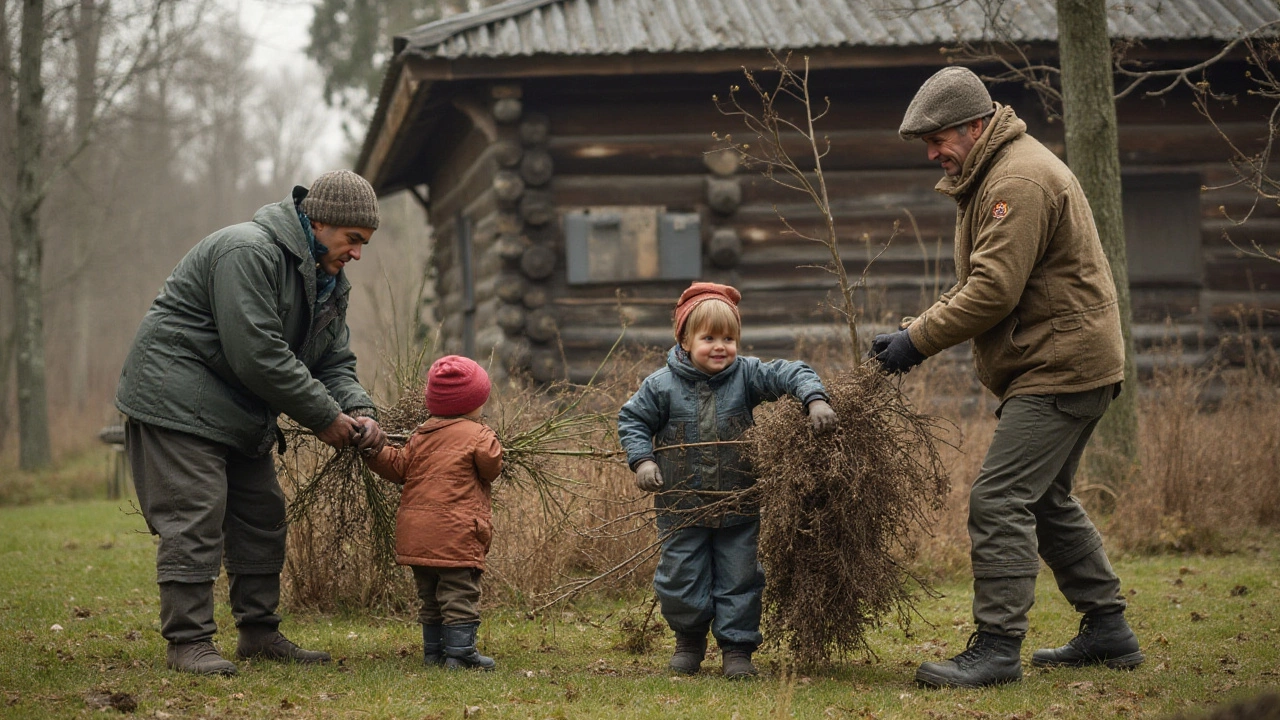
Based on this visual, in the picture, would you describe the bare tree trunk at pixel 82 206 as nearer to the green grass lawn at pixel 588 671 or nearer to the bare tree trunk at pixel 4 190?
the bare tree trunk at pixel 4 190

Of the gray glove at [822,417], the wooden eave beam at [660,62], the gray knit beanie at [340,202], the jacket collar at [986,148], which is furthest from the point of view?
the wooden eave beam at [660,62]

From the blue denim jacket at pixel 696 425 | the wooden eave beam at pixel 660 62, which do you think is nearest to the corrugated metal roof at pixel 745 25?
the wooden eave beam at pixel 660 62

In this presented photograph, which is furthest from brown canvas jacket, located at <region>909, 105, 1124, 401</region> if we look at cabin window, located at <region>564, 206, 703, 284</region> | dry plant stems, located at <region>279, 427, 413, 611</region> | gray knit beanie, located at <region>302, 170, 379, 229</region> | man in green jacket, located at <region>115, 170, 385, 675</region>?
cabin window, located at <region>564, 206, 703, 284</region>

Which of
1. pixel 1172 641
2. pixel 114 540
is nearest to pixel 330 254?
pixel 1172 641

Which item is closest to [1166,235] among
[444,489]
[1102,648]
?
[1102,648]

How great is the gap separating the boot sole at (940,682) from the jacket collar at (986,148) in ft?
5.82

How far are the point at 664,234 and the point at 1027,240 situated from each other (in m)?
6.78

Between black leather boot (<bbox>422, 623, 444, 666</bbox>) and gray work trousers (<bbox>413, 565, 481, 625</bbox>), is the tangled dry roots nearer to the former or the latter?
gray work trousers (<bbox>413, 565, 481, 625</bbox>)

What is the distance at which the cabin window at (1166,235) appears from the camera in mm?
11383

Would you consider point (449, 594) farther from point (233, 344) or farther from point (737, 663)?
point (233, 344)

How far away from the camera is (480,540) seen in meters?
4.67

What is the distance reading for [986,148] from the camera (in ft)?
14.4

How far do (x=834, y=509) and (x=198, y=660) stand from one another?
94.6 inches

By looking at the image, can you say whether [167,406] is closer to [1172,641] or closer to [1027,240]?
[1027,240]
